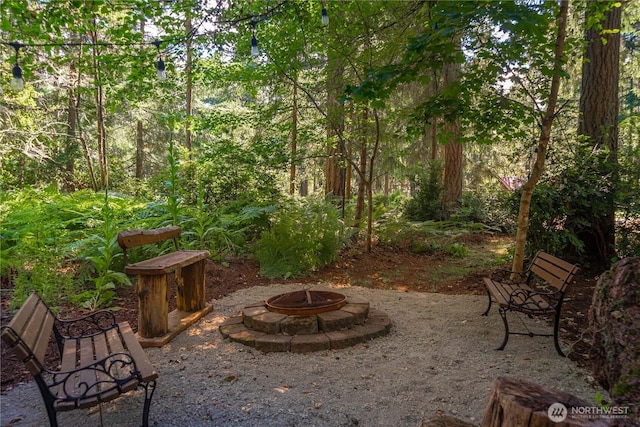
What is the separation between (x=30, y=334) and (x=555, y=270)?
4.55 metres

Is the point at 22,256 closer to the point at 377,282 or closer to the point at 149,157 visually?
the point at 377,282

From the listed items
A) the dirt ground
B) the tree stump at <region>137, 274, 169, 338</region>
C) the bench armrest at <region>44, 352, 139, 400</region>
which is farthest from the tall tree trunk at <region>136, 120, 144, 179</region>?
the bench armrest at <region>44, 352, 139, 400</region>

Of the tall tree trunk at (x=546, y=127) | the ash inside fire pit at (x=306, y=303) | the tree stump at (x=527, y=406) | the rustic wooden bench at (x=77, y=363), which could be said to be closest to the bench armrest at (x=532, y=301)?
the tall tree trunk at (x=546, y=127)

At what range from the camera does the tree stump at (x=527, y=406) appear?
4.20ft

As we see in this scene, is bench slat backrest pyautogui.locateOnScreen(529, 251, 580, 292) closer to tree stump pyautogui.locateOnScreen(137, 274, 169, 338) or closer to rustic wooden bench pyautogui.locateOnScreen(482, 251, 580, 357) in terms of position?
rustic wooden bench pyautogui.locateOnScreen(482, 251, 580, 357)

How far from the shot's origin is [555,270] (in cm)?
397

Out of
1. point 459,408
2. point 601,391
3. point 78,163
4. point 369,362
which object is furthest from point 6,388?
point 78,163

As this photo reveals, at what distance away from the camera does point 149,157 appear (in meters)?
19.0

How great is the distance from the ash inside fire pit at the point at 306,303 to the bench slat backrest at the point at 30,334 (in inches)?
85.4

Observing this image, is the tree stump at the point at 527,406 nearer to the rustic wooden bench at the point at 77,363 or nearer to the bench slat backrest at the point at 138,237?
the rustic wooden bench at the point at 77,363

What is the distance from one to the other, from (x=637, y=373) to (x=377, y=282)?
15.9 feet

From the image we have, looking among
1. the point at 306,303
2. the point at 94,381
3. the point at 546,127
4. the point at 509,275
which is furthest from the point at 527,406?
the point at 509,275

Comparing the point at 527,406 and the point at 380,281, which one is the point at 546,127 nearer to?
the point at 380,281

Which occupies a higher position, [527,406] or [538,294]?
[527,406]
